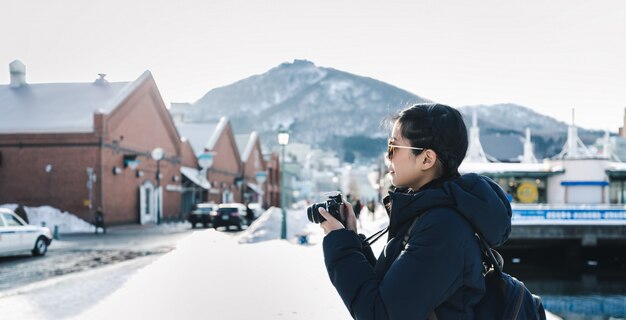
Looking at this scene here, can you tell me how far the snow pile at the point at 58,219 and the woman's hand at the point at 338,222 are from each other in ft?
101

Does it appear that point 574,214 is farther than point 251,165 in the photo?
No

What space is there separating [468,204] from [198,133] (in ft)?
182

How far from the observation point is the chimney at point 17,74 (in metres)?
38.0

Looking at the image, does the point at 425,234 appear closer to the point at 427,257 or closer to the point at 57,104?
the point at 427,257

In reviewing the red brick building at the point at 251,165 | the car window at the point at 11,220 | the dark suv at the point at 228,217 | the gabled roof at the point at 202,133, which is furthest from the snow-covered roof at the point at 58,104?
the red brick building at the point at 251,165

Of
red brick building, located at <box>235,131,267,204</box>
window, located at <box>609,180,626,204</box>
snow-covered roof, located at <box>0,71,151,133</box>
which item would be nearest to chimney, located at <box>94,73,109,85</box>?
snow-covered roof, located at <box>0,71,151,133</box>

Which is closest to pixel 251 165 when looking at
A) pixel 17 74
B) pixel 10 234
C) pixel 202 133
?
pixel 202 133

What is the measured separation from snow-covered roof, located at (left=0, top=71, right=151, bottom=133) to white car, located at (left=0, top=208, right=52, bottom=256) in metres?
15.8

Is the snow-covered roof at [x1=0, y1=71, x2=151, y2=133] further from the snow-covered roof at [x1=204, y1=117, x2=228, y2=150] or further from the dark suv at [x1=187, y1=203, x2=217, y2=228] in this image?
the snow-covered roof at [x1=204, y1=117, x2=228, y2=150]

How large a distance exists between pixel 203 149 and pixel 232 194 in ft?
32.5

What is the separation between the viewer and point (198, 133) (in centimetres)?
5616

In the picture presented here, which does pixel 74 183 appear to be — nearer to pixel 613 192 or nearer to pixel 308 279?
pixel 308 279

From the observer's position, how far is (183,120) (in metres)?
66.1

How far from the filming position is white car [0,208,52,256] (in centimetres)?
1606
